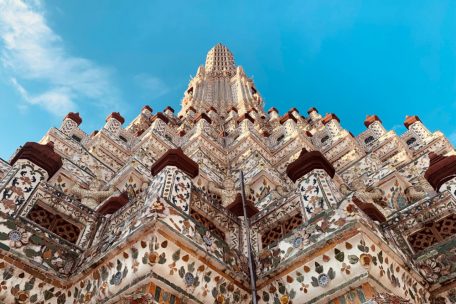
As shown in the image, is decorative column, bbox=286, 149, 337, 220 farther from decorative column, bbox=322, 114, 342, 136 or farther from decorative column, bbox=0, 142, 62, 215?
decorative column, bbox=322, 114, 342, 136

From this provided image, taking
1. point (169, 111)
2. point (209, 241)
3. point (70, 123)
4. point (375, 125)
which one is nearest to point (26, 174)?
point (209, 241)

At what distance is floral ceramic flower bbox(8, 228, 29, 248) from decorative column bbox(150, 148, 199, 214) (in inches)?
76.3

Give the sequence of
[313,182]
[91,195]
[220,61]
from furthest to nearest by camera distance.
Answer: [220,61] → [91,195] → [313,182]

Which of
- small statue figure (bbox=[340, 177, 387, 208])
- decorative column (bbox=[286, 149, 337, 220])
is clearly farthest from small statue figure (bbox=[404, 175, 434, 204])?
decorative column (bbox=[286, 149, 337, 220])

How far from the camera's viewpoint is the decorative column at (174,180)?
22.4 ft

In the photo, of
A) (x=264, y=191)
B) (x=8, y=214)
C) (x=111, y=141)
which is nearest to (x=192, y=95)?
(x=111, y=141)

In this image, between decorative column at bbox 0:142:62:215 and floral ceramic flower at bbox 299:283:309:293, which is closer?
floral ceramic flower at bbox 299:283:309:293

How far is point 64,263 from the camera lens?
674cm

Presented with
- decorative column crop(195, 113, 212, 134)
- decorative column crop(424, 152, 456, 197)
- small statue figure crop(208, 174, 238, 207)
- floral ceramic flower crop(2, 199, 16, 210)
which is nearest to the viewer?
floral ceramic flower crop(2, 199, 16, 210)

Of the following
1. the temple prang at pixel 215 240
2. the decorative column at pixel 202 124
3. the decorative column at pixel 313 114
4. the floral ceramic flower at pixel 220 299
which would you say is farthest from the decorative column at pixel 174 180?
the decorative column at pixel 313 114

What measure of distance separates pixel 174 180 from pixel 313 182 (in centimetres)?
251

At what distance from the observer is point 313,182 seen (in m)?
7.66

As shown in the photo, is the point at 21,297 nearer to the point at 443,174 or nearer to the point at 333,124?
the point at 443,174

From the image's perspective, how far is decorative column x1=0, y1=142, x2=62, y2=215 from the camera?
6941 millimetres
